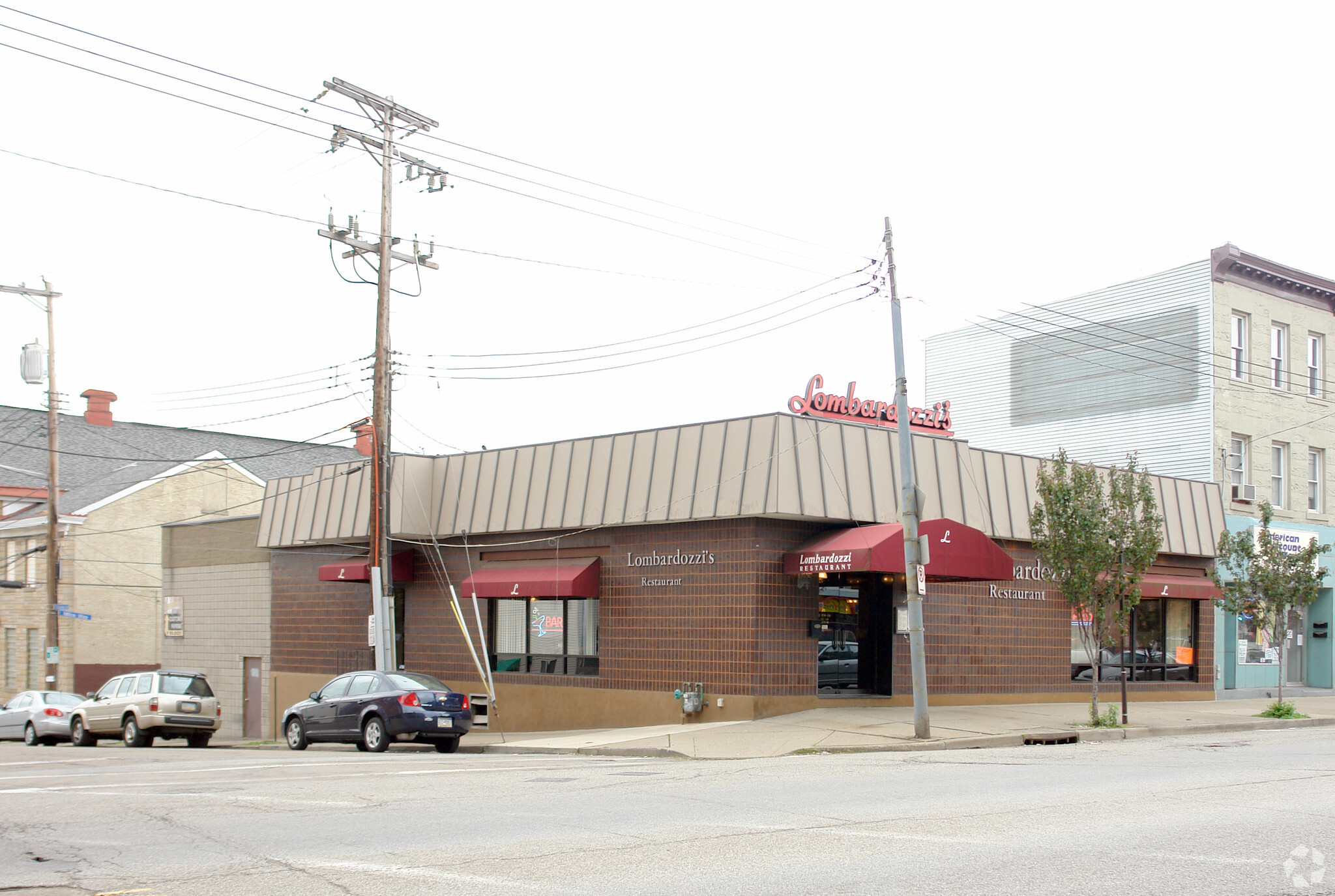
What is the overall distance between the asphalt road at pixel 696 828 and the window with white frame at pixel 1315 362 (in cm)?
2278

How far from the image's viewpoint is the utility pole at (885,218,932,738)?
18.3 meters

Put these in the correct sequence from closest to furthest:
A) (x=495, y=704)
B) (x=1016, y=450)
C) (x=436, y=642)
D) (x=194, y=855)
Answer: (x=194, y=855), (x=495, y=704), (x=436, y=642), (x=1016, y=450)

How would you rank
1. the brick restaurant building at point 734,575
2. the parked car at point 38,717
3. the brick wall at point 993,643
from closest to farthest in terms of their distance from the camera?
the brick restaurant building at point 734,575 → the brick wall at point 993,643 → the parked car at point 38,717

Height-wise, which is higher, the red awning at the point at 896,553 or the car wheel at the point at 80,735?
the red awning at the point at 896,553

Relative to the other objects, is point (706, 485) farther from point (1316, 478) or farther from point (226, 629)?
point (1316, 478)

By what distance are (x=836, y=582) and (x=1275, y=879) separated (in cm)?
1583

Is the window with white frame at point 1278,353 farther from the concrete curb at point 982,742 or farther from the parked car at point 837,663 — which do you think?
the parked car at point 837,663

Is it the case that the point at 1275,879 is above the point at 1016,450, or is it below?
below

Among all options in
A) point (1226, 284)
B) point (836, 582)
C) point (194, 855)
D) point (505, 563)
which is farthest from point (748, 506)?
point (1226, 284)

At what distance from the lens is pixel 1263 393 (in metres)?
33.5

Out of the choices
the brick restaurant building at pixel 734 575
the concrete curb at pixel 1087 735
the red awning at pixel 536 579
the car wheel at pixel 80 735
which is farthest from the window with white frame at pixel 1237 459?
the car wheel at pixel 80 735

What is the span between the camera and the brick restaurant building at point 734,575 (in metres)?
21.4

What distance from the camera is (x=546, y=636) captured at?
25.8 m

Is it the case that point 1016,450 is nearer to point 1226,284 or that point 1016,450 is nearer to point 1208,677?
point 1226,284
